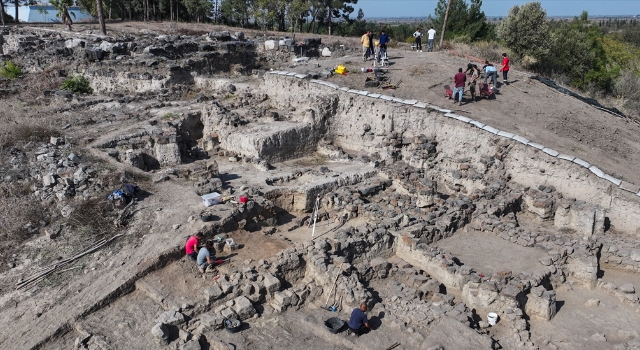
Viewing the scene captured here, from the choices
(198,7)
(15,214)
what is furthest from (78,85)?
(198,7)

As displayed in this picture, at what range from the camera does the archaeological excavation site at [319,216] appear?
8.00 metres

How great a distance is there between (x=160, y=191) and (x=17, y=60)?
16.7 metres

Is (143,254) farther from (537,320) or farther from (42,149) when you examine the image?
(537,320)

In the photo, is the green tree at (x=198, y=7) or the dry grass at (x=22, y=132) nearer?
the dry grass at (x=22, y=132)

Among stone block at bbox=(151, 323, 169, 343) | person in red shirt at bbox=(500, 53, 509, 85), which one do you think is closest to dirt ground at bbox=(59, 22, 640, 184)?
person in red shirt at bbox=(500, 53, 509, 85)

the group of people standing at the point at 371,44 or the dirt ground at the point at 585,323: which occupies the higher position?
the group of people standing at the point at 371,44

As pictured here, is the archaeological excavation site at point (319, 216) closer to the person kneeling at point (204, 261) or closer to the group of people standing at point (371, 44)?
the person kneeling at point (204, 261)

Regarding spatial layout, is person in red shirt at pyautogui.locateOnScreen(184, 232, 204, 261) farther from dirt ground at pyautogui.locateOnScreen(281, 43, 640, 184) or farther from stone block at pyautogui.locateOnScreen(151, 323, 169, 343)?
dirt ground at pyautogui.locateOnScreen(281, 43, 640, 184)

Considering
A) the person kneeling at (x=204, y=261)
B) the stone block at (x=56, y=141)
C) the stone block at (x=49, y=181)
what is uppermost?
the stone block at (x=56, y=141)

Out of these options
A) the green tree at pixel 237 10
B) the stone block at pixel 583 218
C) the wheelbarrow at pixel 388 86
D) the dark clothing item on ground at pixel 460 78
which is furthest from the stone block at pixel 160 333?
the green tree at pixel 237 10

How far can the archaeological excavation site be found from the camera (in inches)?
315

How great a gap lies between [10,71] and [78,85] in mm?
4252

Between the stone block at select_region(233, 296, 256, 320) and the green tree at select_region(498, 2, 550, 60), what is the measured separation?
75.1 ft

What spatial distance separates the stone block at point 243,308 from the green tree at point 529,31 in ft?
75.1
